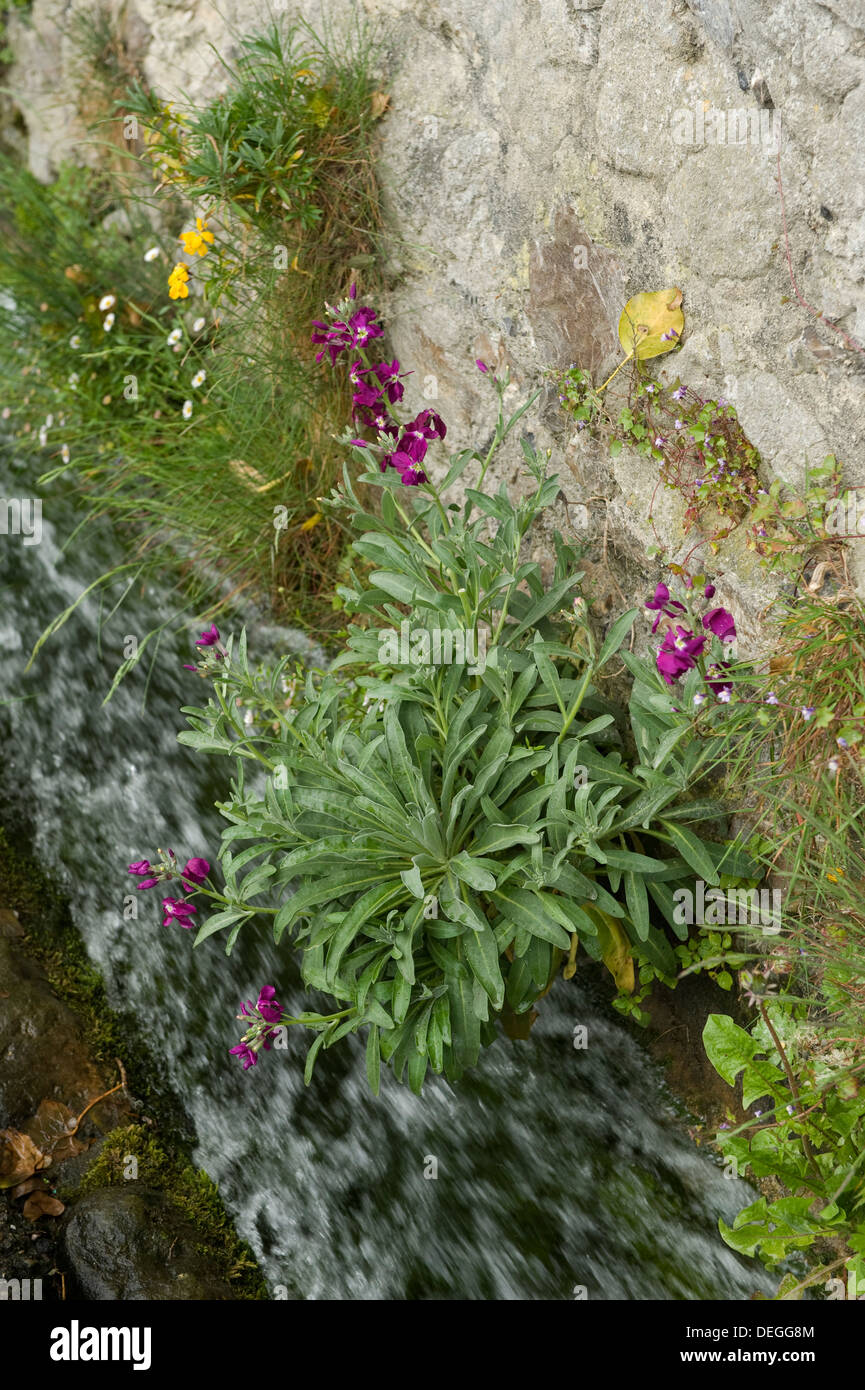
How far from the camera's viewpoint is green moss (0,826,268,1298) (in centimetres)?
287

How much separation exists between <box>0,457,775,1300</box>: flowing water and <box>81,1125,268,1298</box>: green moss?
39mm

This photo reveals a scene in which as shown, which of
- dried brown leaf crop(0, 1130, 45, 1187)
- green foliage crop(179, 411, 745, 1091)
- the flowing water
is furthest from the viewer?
dried brown leaf crop(0, 1130, 45, 1187)

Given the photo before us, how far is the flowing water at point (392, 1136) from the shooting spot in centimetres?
275

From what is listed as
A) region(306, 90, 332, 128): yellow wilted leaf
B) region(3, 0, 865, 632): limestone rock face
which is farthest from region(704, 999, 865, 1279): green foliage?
region(306, 90, 332, 128): yellow wilted leaf

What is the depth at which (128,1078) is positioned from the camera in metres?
3.14

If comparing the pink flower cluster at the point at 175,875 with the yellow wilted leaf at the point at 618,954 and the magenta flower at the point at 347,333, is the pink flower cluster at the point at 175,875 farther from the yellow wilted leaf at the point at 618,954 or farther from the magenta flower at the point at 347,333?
the magenta flower at the point at 347,333

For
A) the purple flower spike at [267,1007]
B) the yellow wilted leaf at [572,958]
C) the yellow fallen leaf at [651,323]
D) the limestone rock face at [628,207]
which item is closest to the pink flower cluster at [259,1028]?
the purple flower spike at [267,1007]

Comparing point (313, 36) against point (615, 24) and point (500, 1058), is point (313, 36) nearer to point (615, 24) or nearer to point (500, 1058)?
point (615, 24)

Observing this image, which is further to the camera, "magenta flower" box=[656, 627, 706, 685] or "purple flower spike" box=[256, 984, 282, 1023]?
"purple flower spike" box=[256, 984, 282, 1023]

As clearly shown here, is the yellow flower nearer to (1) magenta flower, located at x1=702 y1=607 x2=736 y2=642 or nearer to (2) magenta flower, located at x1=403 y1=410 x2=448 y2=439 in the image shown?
(2) magenta flower, located at x1=403 y1=410 x2=448 y2=439

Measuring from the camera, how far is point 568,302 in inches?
118
